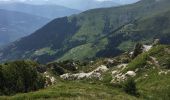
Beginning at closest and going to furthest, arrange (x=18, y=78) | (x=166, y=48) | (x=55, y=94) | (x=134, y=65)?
(x=55, y=94), (x=18, y=78), (x=134, y=65), (x=166, y=48)

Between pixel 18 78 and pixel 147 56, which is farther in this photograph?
pixel 147 56

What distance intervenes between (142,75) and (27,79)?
38.4 m

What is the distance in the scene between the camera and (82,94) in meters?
48.6

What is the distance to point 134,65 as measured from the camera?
110 meters

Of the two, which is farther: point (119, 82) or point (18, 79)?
point (119, 82)

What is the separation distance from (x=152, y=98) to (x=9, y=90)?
75.8 ft

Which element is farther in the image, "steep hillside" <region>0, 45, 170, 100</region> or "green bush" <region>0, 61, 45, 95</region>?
"green bush" <region>0, 61, 45, 95</region>

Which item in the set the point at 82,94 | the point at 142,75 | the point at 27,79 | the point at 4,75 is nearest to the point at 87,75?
the point at 142,75

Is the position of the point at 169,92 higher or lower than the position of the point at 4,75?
lower

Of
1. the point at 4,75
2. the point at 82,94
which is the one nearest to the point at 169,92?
the point at 82,94

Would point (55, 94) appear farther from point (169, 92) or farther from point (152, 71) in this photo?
point (152, 71)

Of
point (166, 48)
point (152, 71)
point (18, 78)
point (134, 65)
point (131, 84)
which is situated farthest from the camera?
point (166, 48)

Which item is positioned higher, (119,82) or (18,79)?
(18,79)

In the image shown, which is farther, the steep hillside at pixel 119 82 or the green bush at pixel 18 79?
the green bush at pixel 18 79
